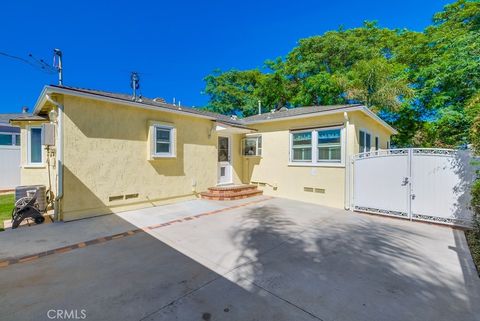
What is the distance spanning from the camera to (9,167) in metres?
12.5

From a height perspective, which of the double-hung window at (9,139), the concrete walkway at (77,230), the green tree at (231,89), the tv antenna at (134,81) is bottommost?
the concrete walkway at (77,230)

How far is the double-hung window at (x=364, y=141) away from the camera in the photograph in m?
8.62

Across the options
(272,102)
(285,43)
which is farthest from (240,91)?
(285,43)

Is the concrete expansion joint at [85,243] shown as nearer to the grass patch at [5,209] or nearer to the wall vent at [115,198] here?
the wall vent at [115,198]

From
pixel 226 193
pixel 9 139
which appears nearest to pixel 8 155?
pixel 9 139

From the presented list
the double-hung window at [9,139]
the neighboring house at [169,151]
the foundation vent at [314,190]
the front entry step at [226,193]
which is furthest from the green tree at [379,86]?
the double-hung window at [9,139]

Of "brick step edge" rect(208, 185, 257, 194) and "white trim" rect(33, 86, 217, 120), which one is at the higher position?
"white trim" rect(33, 86, 217, 120)

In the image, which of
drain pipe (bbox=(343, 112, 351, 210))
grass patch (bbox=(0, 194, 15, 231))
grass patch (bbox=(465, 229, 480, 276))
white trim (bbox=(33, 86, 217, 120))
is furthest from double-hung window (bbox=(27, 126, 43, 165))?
grass patch (bbox=(465, 229, 480, 276))

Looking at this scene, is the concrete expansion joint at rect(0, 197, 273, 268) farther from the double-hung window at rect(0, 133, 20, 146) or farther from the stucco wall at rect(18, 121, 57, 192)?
the double-hung window at rect(0, 133, 20, 146)

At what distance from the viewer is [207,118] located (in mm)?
9539

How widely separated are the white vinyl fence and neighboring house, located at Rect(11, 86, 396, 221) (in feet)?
19.4

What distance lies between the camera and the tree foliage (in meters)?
12.0

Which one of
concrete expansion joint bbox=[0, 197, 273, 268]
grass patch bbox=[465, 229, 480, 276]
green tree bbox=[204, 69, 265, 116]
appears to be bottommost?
grass patch bbox=[465, 229, 480, 276]

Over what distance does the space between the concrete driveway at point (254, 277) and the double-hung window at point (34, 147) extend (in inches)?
262
